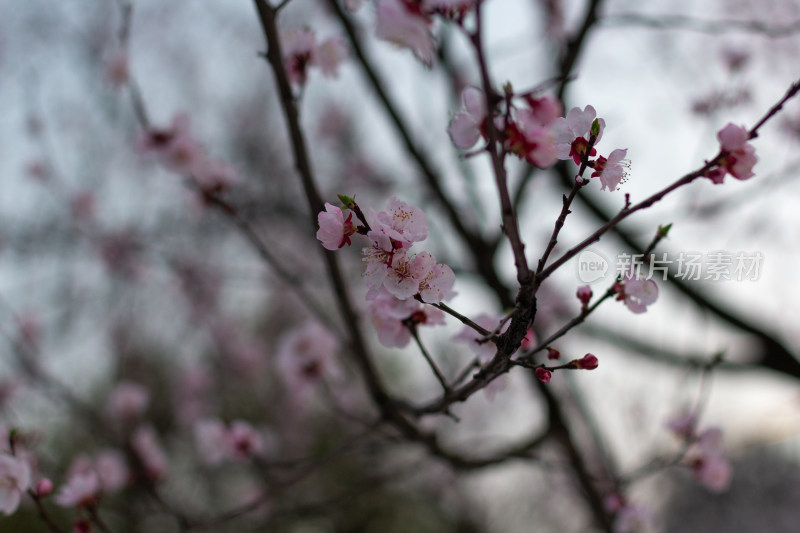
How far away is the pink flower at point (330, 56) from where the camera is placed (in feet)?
4.49

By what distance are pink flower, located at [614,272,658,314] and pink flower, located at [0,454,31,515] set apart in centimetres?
132

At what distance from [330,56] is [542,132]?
2.96 ft

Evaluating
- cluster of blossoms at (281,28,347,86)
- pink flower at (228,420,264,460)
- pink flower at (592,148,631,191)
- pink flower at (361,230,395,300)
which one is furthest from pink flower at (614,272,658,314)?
pink flower at (228,420,264,460)

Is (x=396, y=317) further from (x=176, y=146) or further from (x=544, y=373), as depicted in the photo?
(x=176, y=146)

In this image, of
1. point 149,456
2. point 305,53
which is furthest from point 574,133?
point 149,456

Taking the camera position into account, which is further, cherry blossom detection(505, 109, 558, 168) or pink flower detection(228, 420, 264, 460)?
pink flower detection(228, 420, 264, 460)

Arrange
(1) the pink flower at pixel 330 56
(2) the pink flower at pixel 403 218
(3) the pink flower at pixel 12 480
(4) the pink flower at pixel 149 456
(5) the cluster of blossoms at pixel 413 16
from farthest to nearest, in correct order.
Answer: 1. (4) the pink flower at pixel 149 456
2. (1) the pink flower at pixel 330 56
3. (3) the pink flower at pixel 12 480
4. (2) the pink flower at pixel 403 218
5. (5) the cluster of blossoms at pixel 413 16

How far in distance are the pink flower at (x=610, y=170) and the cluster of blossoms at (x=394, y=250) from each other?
0.28 meters

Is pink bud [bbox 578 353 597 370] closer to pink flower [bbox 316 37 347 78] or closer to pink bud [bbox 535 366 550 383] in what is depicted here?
pink bud [bbox 535 366 550 383]

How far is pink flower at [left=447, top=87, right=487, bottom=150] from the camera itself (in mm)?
766

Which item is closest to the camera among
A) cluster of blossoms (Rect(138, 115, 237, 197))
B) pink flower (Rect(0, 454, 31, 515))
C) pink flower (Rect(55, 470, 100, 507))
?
pink flower (Rect(0, 454, 31, 515))

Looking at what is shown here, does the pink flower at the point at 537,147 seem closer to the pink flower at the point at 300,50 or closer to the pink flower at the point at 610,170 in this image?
the pink flower at the point at 610,170

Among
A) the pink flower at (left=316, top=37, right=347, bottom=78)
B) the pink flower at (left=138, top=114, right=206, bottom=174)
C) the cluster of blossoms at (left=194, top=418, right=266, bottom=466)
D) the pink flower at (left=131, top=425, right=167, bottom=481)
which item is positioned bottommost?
the pink flower at (left=131, top=425, right=167, bottom=481)

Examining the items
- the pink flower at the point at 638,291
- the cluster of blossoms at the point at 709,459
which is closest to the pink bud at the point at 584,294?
the pink flower at the point at 638,291
